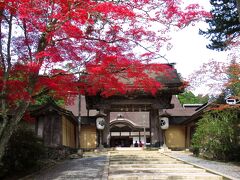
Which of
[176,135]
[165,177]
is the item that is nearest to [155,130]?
[176,135]

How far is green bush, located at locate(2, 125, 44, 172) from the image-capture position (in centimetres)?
1266

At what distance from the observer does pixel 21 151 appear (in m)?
13.0

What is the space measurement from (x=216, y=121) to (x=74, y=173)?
326 inches

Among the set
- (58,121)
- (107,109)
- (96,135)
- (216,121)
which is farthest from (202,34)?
(96,135)

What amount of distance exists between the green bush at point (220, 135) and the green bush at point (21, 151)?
8.41 meters

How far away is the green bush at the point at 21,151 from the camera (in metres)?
12.7

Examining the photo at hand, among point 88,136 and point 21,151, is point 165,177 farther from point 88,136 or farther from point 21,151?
point 88,136

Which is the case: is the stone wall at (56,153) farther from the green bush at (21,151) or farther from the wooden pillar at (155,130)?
the wooden pillar at (155,130)

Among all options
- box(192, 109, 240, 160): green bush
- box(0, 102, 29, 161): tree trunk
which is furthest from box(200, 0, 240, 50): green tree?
box(0, 102, 29, 161): tree trunk

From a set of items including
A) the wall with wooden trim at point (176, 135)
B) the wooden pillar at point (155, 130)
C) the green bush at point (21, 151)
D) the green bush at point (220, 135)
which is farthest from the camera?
the wall with wooden trim at point (176, 135)

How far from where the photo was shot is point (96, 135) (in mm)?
28562

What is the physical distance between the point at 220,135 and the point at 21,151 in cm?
926

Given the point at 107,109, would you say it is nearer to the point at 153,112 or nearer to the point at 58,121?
the point at 153,112

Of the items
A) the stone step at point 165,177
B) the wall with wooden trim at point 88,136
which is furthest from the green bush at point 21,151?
the wall with wooden trim at point 88,136
